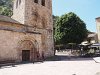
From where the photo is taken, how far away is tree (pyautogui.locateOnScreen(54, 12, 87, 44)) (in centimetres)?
3600

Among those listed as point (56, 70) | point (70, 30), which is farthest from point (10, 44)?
point (70, 30)

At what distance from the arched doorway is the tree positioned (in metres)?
14.4

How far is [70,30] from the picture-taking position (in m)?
36.2

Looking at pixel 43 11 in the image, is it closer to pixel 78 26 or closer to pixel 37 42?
pixel 37 42

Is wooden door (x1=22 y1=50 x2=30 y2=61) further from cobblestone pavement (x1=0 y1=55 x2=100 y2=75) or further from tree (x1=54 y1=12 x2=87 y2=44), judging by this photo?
tree (x1=54 y1=12 x2=87 y2=44)

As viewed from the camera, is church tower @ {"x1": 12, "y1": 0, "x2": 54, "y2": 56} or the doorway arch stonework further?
church tower @ {"x1": 12, "y1": 0, "x2": 54, "y2": 56}

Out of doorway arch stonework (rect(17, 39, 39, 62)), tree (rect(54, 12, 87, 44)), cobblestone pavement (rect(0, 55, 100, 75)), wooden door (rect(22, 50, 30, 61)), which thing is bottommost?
cobblestone pavement (rect(0, 55, 100, 75))

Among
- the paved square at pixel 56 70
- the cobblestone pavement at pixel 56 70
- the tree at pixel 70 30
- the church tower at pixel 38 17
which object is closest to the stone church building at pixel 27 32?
the church tower at pixel 38 17

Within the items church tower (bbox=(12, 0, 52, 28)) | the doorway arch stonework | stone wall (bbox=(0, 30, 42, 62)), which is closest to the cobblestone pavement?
stone wall (bbox=(0, 30, 42, 62))

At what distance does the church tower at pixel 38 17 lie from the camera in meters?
25.0

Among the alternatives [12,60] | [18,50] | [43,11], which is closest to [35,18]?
[43,11]

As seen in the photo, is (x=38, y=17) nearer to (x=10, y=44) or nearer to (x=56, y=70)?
(x=10, y=44)

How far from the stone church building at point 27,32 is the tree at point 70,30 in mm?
9548

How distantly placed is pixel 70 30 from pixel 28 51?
15.9m
